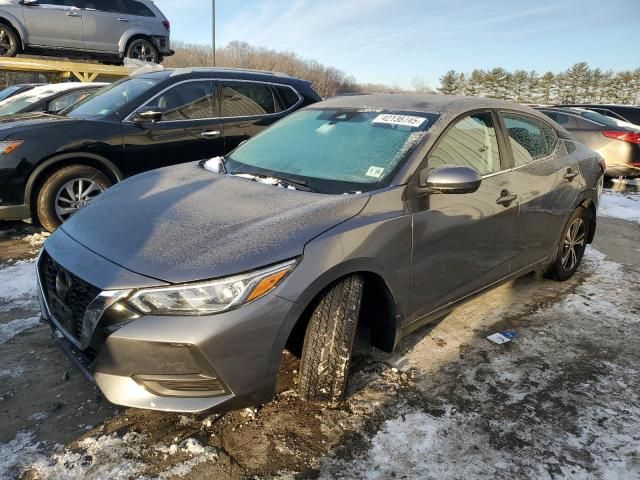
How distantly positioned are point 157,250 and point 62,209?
3530 millimetres

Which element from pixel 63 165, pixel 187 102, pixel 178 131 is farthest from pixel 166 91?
pixel 63 165

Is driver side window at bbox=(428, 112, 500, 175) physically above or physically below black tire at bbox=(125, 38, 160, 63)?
below

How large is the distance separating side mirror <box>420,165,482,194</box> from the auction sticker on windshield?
0.42 meters

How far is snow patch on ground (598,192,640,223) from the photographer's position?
758 centimetres

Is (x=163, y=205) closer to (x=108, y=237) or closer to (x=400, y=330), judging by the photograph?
(x=108, y=237)

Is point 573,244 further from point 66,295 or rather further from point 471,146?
point 66,295

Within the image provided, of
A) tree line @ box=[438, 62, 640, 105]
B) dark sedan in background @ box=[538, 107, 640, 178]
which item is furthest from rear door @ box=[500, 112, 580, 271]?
tree line @ box=[438, 62, 640, 105]

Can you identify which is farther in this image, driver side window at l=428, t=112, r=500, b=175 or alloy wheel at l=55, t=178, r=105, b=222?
alloy wheel at l=55, t=178, r=105, b=222

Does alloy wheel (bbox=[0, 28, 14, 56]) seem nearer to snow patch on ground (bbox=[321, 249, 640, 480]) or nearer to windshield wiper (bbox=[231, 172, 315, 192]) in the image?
windshield wiper (bbox=[231, 172, 315, 192])

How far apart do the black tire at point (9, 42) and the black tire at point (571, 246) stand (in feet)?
37.4

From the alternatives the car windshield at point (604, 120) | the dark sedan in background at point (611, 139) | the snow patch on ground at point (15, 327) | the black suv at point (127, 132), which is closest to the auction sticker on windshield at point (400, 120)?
the snow patch on ground at point (15, 327)

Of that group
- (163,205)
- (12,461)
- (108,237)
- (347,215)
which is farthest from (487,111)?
(12,461)

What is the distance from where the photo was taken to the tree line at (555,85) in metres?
45.3

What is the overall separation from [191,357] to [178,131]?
4186 mm
